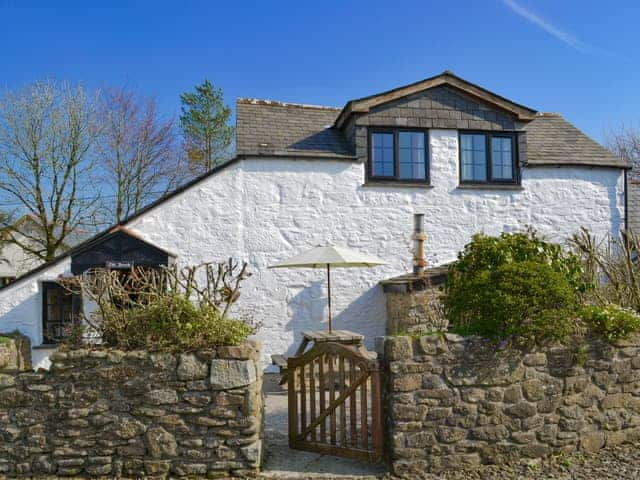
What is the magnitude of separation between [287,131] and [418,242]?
13.1 feet

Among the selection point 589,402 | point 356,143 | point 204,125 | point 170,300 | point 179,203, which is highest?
point 204,125

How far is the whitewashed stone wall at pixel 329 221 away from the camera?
458 inches

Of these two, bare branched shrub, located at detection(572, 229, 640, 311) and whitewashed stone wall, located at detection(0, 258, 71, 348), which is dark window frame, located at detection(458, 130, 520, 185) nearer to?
bare branched shrub, located at detection(572, 229, 640, 311)

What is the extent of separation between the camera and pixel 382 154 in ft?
40.9

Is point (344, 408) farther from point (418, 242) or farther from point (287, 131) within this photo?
point (287, 131)

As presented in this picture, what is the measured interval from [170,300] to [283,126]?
794 cm

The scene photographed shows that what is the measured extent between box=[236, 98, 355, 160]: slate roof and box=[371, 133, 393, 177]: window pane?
0.58 metres

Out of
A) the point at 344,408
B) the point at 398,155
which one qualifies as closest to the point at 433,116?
the point at 398,155

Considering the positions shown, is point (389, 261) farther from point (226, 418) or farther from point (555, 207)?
point (226, 418)

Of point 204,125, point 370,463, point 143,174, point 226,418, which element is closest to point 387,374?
point 370,463

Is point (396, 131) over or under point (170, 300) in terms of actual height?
over

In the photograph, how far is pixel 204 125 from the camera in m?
26.9

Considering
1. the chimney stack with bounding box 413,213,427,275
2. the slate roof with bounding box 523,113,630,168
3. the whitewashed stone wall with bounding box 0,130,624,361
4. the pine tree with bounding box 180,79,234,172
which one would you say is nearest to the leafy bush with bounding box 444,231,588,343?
the chimney stack with bounding box 413,213,427,275

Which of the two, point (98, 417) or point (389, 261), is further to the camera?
point (389, 261)
